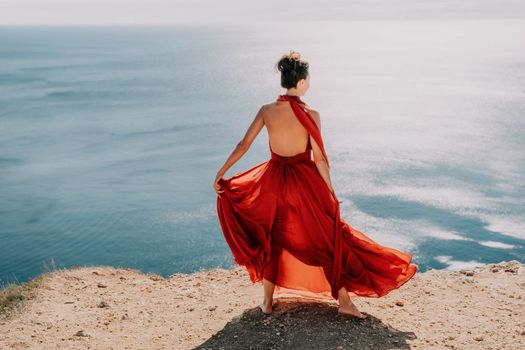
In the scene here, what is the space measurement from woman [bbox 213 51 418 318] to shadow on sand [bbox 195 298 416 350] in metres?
0.22

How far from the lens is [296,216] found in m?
5.35

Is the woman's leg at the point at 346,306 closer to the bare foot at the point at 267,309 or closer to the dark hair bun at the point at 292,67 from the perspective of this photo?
the bare foot at the point at 267,309

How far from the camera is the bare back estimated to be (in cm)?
518

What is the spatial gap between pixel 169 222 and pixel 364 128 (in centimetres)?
3179

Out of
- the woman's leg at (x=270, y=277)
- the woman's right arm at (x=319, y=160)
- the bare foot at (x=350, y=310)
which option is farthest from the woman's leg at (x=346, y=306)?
the woman's right arm at (x=319, y=160)

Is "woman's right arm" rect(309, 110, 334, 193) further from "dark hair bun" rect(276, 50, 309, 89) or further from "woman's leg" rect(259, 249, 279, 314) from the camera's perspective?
"woman's leg" rect(259, 249, 279, 314)

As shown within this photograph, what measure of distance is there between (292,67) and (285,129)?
24.8 inches

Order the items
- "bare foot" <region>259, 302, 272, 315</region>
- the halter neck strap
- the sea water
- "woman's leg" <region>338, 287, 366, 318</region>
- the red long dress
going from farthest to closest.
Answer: the sea water → "bare foot" <region>259, 302, 272, 315</region> → "woman's leg" <region>338, 287, 366, 318</region> → the red long dress → the halter neck strap

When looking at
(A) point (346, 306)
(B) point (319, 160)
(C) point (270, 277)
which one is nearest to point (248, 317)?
(C) point (270, 277)

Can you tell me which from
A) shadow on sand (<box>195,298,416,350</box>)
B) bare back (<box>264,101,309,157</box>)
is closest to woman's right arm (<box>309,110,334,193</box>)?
bare back (<box>264,101,309,157</box>)

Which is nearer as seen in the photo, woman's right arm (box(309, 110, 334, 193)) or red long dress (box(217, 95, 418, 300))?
woman's right arm (box(309, 110, 334, 193))

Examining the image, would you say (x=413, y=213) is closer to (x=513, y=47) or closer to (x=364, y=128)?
(x=364, y=128)

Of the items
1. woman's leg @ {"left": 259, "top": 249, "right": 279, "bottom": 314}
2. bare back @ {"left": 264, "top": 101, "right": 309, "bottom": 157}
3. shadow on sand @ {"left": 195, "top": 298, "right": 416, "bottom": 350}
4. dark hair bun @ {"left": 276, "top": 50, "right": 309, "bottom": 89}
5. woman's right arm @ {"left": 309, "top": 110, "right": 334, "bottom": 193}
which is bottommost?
shadow on sand @ {"left": 195, "top": 298, "right": 416, "bottom": 350}

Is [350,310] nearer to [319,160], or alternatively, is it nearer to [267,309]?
[267,309]
